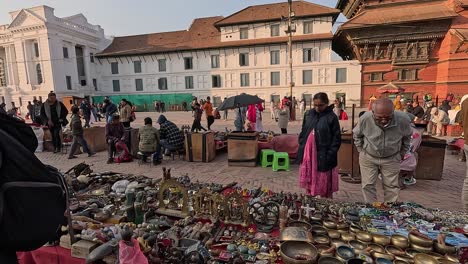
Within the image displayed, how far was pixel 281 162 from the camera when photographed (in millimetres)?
7008

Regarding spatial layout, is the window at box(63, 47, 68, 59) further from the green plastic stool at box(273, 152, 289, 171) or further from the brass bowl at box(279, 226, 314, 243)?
the brass bowl at box(279, 226, 314, 243)

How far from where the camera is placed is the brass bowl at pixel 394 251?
7.15 ft

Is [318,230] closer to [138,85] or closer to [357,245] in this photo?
[357,245]

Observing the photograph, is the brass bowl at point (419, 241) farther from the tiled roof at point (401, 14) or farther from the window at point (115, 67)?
the window at point (115, 67)

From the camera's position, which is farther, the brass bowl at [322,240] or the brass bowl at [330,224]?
the brass bowl at [330,224]

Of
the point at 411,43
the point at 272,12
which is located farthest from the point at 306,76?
the point at 411,43

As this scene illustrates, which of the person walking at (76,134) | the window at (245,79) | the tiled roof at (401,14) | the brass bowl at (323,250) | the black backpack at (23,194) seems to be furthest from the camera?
the window at (245,79)

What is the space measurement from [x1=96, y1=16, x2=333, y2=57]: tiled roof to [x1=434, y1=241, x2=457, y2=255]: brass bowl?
31.0m

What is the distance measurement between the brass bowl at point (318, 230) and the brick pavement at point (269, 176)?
2.58 metres

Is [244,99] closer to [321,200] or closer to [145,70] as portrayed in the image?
[321,200]

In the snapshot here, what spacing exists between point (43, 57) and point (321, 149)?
40.3 metres

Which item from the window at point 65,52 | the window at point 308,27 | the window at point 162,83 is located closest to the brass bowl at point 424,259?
the window at point 308,27

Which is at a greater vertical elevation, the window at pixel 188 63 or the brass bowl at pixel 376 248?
the window at pixel 188 63

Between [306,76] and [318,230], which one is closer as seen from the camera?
[318,230]
